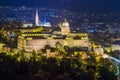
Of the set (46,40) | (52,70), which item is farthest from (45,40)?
(52,70)

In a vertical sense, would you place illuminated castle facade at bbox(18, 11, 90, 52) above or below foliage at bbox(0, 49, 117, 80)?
below

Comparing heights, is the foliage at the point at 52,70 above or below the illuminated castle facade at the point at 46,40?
above

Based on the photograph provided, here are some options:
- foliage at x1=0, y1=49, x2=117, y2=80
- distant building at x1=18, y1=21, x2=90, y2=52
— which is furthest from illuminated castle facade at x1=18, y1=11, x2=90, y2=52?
foliage at x1=0, y1=49, x2=117, y2=80

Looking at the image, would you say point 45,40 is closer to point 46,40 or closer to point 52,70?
point 46,40

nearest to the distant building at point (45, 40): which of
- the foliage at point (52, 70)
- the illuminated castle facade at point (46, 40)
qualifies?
the illuminated castle facade at point (46, 40)

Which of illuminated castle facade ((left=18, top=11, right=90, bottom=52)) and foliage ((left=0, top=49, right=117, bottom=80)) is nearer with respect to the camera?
foliage ((left=0, top=49, right=117, bottom=80))

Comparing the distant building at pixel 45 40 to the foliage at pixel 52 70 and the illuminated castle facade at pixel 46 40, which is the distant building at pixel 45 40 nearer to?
the illuminated castle facade at pixel 46 40

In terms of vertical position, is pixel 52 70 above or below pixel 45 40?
above

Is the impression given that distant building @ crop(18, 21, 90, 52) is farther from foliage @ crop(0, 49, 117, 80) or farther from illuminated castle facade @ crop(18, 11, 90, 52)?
foliage @ crop(0, 49, 117, 80)

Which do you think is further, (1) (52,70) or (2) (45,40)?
(2) (45,40)

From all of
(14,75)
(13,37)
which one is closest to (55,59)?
(14,75)

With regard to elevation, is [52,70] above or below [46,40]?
above
